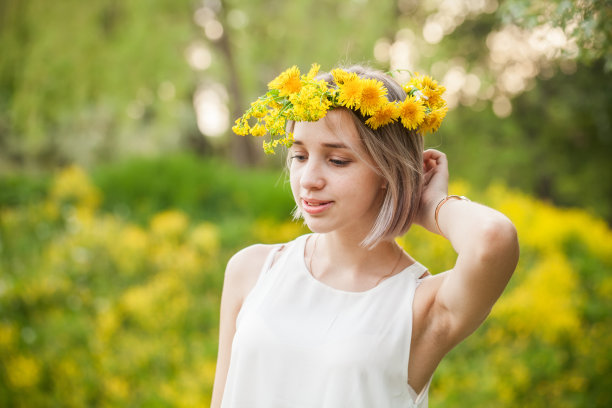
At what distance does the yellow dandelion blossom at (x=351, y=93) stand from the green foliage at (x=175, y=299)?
282cm

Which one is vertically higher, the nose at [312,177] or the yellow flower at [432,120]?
the yellow flower at [432,120]

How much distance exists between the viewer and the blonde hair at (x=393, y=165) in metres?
1.48

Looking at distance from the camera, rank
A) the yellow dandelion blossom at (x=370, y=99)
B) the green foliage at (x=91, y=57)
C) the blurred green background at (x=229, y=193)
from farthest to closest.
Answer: the green foliage at (x=91, y=57) < the blurred green background at (x=229, y=193) < the yellow dandelion blossom at (x=370, y=99)

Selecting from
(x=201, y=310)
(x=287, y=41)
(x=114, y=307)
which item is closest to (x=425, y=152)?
(x=201, y=310)

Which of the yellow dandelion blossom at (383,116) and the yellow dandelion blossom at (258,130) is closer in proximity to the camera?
the yellow dandelion blossom at (383,116)

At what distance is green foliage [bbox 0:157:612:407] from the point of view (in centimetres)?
402

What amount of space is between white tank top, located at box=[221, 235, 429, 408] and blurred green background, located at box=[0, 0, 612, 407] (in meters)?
0.87

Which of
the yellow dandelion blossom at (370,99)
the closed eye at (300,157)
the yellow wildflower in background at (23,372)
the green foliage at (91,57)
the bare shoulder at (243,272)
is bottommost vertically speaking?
the yellow wildflower in background at (23,372)

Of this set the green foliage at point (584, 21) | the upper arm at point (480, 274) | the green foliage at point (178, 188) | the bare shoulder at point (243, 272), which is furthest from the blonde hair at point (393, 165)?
the green foliage at point (178, 188)

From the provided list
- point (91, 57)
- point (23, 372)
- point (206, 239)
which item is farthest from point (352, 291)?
point (91, 57)

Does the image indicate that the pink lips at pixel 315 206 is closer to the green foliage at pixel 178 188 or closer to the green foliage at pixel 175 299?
the green foliage at pixel 175 299

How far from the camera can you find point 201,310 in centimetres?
473

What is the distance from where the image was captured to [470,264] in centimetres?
133

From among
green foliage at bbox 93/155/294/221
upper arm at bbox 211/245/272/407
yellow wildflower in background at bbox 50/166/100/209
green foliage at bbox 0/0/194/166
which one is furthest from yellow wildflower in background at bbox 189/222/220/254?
upper arm at bbox 211/245/272/407
